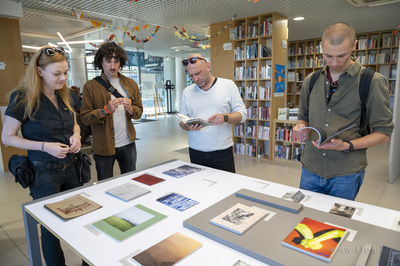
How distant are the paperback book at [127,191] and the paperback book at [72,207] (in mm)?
143

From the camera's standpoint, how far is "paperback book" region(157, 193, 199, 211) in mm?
1407

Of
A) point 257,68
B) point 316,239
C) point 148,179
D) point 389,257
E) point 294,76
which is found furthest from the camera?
point 294,76

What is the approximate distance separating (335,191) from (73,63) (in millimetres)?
9103

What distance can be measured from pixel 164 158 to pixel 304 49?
657 centimetres

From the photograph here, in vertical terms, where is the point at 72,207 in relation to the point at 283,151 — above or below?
above

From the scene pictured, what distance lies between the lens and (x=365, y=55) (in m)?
7.77

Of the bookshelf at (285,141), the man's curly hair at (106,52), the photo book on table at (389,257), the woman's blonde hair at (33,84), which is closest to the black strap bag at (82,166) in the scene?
the woman's blonde hair at (33,84)

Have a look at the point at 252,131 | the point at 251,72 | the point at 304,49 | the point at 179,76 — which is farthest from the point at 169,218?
the point at 179,76

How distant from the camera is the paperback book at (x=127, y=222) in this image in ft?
3.79

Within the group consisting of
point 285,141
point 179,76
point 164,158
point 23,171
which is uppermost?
point 179,76

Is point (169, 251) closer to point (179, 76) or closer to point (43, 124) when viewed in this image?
point (43, 124)

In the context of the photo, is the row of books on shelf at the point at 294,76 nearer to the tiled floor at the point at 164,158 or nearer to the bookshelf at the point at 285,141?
the tiled floor at the point at 164,158

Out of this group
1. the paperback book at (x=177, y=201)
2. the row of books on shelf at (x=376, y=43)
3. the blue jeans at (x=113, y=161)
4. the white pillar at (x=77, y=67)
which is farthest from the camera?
the white pillar at (x=77, y=67)

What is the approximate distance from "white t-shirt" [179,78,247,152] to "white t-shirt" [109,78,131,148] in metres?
0.62
